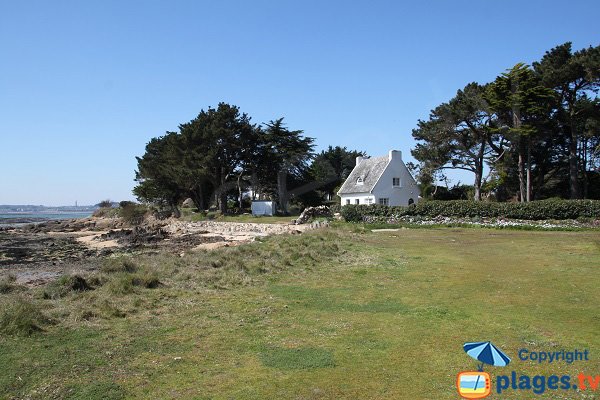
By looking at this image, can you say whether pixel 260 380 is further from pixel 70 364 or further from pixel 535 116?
pixel 535 116

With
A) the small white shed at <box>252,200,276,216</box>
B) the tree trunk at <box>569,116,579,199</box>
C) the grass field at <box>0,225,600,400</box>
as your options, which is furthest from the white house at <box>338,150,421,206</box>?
the grass field at <box>0,225,600,400</box>

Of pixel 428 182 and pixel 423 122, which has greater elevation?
pixel 423 122

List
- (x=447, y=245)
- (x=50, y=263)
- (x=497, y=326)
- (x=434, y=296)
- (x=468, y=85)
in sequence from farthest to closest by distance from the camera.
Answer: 1. (x=468, y=85)
2. (x=50, y=263)
3. (x=447, y=245)
4. (x=434, y=296)
5. (x=497, y=326)

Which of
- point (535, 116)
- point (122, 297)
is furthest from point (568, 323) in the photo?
point (535, 116)

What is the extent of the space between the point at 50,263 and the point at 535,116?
41335mm

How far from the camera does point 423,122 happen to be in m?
52.3

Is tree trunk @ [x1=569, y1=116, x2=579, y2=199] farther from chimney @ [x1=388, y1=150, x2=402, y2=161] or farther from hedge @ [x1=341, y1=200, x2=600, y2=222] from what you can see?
chimney @ [x1=388, y1=150, x2=402, y2=161]

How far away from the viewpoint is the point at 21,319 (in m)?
8.45

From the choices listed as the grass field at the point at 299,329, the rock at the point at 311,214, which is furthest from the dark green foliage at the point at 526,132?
the grass field at the point at 299,329

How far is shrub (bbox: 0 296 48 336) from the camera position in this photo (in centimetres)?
821

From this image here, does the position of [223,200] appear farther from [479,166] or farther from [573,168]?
[573,168]

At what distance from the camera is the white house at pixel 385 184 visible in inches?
1889

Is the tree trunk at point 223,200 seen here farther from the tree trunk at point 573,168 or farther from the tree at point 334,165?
the tree trunk at point 573,168

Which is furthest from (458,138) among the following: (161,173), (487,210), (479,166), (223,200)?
(161,173)
